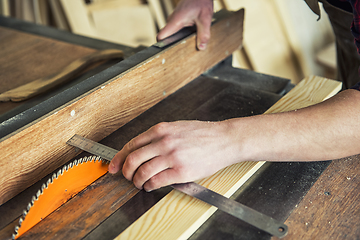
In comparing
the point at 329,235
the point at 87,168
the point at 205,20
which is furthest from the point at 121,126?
the point at 329,235

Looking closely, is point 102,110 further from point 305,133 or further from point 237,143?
point 305,133

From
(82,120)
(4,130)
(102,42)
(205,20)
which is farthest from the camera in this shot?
(102,42)

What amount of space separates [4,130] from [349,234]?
3.33ft

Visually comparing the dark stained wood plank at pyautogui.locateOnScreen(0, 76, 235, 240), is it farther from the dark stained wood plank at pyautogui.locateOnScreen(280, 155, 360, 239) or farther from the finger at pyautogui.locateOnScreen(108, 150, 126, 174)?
the dark stained wood plank at pyautogui.locateOnScreen(280, 155, 360, 239)

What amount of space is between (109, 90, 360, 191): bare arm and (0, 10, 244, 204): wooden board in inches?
9.0

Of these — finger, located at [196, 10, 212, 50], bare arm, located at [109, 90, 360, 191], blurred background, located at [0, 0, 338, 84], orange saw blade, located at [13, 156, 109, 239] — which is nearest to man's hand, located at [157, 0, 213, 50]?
finger, located at [196, 10, 212, 50]

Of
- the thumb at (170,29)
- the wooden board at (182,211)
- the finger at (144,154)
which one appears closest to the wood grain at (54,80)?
the thumb at (170,29)

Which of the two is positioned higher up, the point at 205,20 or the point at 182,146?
the point at 205,20

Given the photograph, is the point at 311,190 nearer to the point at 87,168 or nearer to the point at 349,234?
the point at 349,234

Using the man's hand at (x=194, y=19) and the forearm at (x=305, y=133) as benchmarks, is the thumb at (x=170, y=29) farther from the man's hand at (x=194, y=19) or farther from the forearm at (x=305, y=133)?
the forearm at (x=305, y=133)

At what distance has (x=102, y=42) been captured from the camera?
6.11 ft

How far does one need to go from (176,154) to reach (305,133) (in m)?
0.40

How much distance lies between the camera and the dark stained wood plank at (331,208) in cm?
85

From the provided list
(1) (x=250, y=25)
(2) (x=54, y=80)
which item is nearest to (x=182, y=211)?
(2) (x=54, y=80)
